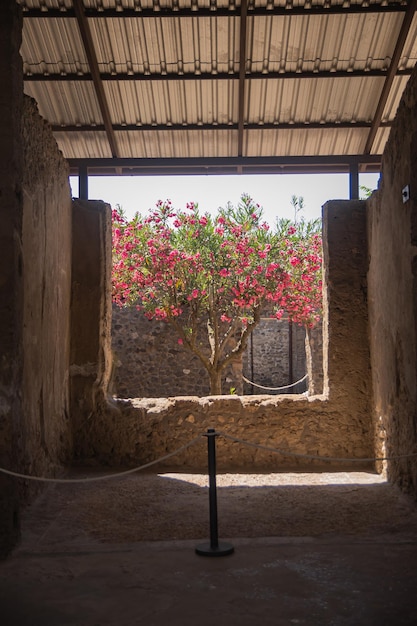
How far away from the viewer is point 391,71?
6.69 metres

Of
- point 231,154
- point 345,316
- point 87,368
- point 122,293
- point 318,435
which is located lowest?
point 318,435

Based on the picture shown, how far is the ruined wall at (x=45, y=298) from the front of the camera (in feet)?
17.9

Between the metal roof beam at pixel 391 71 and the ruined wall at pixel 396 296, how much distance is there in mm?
913

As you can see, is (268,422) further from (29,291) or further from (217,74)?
(217,74)

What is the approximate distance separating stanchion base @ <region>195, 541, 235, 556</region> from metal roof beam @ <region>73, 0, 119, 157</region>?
15.9 ft

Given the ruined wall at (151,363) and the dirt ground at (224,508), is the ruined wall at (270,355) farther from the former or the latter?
the dirt ground at (224,508)

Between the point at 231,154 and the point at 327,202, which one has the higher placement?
the point at 231,154

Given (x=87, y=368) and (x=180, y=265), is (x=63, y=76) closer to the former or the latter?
(x=87, y=368)

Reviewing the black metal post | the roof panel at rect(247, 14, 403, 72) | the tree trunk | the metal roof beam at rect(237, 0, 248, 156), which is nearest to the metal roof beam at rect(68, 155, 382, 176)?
the metal roof beam at rect(237, 0, 248, 156)

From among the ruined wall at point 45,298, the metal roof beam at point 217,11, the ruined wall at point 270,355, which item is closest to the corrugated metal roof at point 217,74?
the metal roof beam at point 217,11

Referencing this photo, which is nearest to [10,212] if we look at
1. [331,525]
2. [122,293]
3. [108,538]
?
[108,538]

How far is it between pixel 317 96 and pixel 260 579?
532cm

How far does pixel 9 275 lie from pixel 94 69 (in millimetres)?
3325

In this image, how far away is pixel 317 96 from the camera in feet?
23.4
